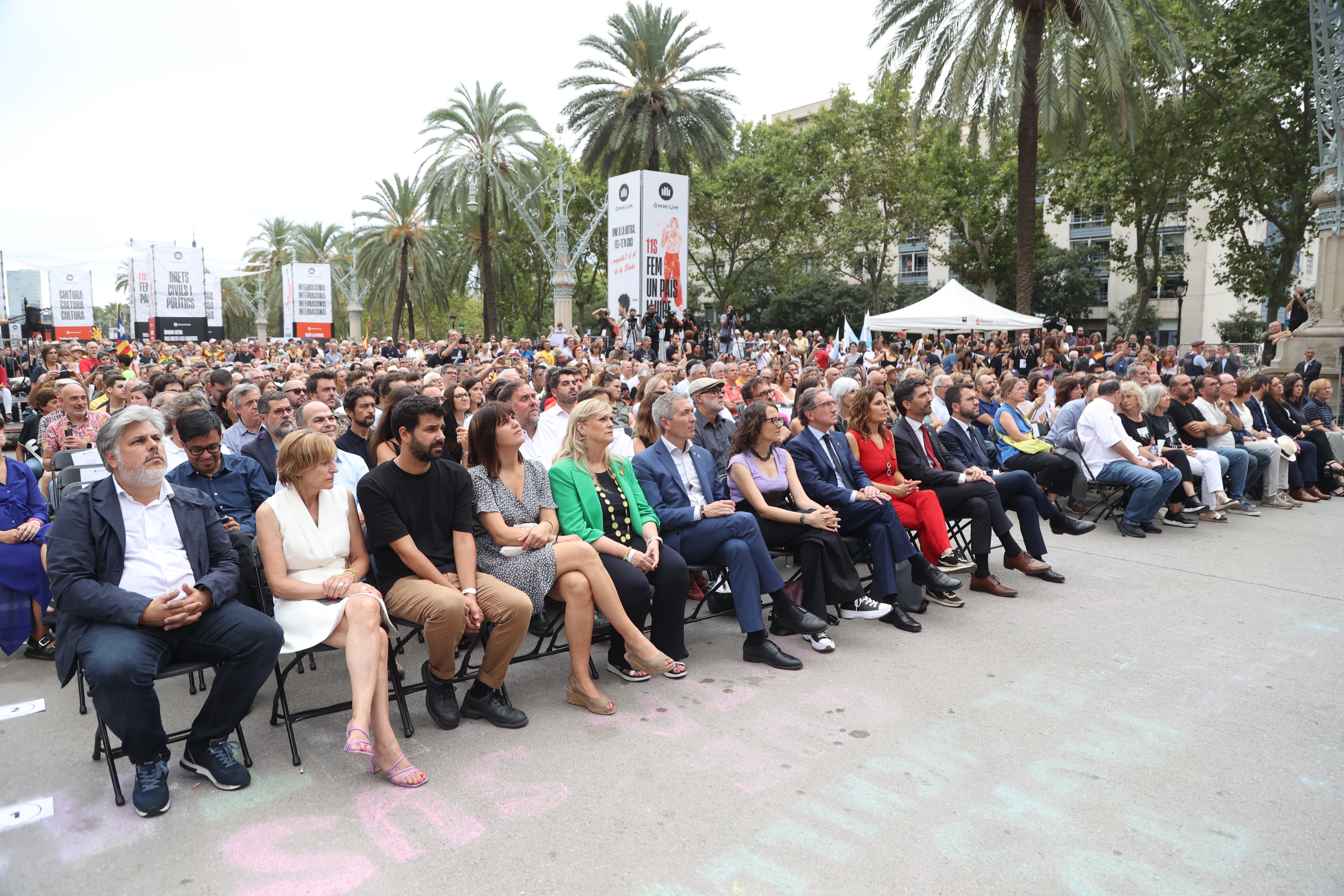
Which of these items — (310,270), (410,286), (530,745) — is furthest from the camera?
(410,286)

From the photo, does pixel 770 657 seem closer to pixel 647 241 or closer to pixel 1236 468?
pixel 1236 468

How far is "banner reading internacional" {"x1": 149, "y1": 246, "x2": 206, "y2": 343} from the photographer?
2516cm

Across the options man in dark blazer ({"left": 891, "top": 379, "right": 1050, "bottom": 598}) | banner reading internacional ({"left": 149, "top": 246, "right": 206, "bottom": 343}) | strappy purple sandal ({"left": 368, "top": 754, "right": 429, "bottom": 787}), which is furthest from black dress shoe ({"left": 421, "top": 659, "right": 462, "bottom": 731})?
banner reading internacional ({"left": 149, "top": 246, "right": 206, "bottom": 343})

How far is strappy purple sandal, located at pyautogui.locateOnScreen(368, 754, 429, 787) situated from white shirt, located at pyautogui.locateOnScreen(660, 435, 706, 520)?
2.33 meters

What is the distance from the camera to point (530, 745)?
12.2ft

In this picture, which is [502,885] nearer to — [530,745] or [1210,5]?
[530,745]

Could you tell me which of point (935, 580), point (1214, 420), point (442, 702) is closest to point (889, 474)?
point (935, 580)

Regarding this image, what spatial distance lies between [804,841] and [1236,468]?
850 cm

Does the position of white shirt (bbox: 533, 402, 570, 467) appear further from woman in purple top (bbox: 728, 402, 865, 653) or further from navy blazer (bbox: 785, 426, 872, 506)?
navy blazer (bbox: 785, 426, 872, 506)

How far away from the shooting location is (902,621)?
5297 mm

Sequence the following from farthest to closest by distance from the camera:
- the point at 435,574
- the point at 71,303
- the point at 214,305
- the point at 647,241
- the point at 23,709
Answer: the point at 214,305, the point at 71,303, the point at 647,241, the point at 23,709, the point at 435,574

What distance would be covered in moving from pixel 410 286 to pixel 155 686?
1458 inches

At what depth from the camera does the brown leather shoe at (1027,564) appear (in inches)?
249

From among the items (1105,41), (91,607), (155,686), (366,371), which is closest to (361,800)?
(91,607)
